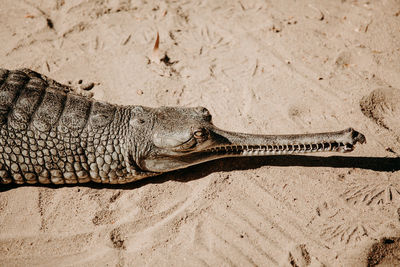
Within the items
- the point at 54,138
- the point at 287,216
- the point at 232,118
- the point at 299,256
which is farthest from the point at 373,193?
the point at 54,138

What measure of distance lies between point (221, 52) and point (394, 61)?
2.73 metres

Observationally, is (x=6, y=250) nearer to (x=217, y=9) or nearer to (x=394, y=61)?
(x=217, y=9)

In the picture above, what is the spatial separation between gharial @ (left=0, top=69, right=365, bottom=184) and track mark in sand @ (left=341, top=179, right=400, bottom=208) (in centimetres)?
69

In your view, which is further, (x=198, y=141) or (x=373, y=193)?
(x=373, y=193)

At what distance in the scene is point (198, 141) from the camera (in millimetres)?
3213

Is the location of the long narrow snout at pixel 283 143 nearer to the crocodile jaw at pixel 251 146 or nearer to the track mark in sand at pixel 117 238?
the crocodile jaw at pixel 251 146

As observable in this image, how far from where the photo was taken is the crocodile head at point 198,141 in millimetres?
3150

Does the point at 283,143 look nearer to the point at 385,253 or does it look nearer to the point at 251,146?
the point at 251,146

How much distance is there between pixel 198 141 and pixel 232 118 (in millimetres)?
1077

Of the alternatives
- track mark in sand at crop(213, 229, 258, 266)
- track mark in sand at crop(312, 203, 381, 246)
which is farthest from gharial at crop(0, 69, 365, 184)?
track mark in sand at crop(213, 229, 258, 266)

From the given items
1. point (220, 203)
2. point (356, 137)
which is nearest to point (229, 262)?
point (220, 203)

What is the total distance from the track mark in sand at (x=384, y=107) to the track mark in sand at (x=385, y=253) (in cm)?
157

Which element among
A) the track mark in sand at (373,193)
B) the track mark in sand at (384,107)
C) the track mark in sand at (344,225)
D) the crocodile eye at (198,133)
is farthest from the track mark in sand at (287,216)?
the track mark in sand at (384,107)

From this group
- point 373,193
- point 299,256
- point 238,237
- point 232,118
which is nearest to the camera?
point 299,256
